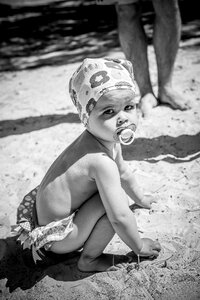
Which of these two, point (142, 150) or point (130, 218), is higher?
point (130, 218)

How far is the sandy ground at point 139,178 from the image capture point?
1.78 m

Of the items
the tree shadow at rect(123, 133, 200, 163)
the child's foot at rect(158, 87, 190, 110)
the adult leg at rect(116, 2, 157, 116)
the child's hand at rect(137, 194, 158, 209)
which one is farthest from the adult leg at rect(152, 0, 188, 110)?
the child's hand at rect(137, 194, 158, 209)

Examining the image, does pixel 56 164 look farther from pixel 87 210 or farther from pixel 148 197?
pixel 148 197

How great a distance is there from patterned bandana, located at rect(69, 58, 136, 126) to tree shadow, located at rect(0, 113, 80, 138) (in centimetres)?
196

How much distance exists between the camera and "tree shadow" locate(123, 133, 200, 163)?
282 cm

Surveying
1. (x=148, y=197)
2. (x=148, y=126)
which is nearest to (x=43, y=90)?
(x=148, y=126)

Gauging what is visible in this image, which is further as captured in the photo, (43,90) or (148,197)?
(43,90)

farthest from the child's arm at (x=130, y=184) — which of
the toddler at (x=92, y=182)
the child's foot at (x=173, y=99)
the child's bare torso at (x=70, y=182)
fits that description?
the child's foot at (x=173, y=99)

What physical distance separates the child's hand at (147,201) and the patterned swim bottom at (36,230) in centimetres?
71

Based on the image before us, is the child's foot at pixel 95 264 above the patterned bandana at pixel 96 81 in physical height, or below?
below

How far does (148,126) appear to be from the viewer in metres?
3.29

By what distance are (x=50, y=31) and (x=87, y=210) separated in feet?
23.4

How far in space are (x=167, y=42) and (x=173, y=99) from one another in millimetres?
617

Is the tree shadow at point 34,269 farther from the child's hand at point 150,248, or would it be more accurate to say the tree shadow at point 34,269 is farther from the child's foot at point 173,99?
the child's foot at point 173,99
